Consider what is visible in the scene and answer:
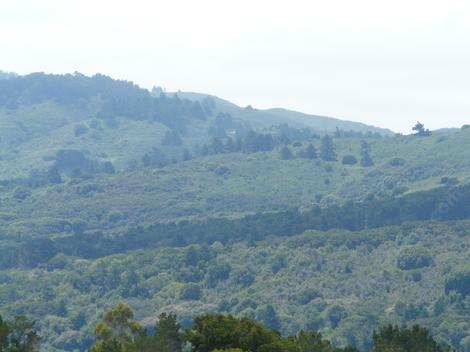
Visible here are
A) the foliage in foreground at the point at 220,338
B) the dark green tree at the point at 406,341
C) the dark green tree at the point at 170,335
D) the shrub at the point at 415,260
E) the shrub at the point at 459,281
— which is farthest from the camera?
the shrub at the point at 415,260

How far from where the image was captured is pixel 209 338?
259 feet

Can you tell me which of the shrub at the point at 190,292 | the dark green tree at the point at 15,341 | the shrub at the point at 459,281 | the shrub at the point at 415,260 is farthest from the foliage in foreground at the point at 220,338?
the shrub at the point at 415,260

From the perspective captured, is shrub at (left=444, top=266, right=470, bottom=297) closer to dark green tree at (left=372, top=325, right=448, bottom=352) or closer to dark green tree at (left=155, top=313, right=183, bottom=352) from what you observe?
dark green tree at (left=372, top=325, right=448, bottom=352)

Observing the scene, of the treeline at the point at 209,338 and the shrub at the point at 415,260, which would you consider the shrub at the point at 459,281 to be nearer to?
the shrub at the point at 415,260

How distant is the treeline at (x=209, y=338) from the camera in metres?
78.2

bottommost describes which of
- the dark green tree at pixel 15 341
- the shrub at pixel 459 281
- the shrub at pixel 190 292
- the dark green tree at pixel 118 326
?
the shrub at pixel 190 292

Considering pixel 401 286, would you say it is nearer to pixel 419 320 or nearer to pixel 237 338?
pixel 419 320

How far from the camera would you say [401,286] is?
191 metres

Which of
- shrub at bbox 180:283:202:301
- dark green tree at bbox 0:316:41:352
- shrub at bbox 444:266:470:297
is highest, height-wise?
dark green tree at bbox 0:316:41:352


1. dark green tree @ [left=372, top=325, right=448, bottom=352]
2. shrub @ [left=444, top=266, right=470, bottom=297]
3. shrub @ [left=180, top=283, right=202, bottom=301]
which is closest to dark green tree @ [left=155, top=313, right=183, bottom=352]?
dark green tree @ [left=372, top=325, right=448, bottom=352]

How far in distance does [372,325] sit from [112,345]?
85811 millimetres

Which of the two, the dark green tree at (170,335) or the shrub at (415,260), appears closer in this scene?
the dark green tree at (170,335)

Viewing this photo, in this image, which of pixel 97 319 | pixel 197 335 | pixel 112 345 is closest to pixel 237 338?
pixel 197 335

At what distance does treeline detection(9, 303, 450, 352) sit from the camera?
257 ft
